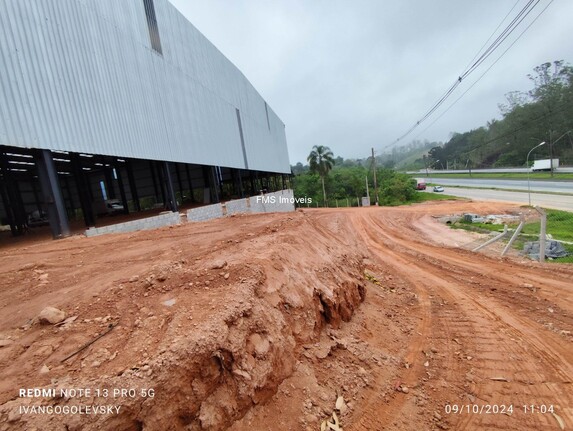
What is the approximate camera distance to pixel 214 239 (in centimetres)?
679

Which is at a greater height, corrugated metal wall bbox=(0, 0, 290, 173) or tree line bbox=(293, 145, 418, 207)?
corrugated metal wall bbox=(0, 0, 290, 173)

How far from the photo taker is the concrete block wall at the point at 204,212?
14.7 metres

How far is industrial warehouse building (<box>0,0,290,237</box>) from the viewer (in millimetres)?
8344

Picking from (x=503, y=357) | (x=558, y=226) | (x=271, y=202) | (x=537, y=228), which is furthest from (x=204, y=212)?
(x=558, y=226)

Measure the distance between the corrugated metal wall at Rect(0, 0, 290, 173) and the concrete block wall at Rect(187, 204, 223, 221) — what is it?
2.92 m

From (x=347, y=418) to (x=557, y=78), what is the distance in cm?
7813

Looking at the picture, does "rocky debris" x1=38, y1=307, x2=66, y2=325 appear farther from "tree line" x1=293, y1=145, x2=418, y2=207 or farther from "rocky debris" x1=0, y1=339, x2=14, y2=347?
"tree line" x1=293, y1=145, x2=418, y2=207

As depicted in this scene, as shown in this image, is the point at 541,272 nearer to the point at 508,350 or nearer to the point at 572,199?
the point at 508,350

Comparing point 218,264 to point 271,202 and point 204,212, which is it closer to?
point 204,212

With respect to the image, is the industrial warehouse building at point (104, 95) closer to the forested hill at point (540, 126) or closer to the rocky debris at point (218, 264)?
the rocky debris at point (218, 264)

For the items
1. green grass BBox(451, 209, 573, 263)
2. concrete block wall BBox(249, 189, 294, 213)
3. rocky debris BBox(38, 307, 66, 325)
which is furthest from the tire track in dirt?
concrete block wall BBox(249, 189, 294, 213)

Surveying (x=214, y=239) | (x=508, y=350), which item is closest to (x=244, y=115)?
(x=214, y=239)

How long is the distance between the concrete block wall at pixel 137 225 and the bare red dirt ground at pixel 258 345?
2.38 meters

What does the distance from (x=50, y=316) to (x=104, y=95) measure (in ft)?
34.2
